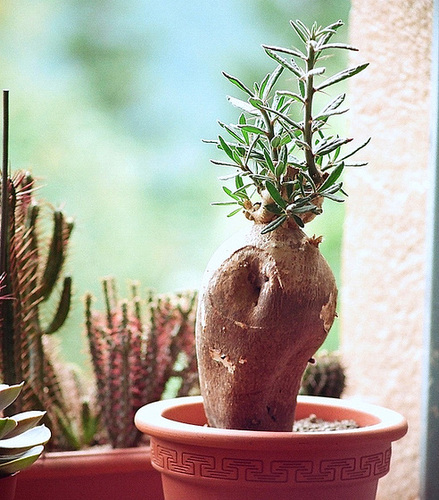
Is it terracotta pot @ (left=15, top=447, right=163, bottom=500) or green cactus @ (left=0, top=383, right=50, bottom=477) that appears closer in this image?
green cactus @ (left=0, top=383, right=50, bottom=477)

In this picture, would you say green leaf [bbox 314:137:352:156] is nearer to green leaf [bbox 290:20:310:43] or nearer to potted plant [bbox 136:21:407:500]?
potted plant [bbox 136:21:407:500]

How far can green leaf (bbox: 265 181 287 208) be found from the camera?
0.92 meters

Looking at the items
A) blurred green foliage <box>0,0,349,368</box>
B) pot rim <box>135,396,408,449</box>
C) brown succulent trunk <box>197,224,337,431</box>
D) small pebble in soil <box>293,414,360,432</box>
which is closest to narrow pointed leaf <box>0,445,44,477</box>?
pot rim <box>135,396,408,449</box>

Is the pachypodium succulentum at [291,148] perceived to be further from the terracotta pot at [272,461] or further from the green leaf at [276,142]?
the terracotta pot at [272,461]

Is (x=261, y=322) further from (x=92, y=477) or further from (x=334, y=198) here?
(x=92, y=477)

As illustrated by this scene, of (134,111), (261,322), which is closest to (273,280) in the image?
(261,322)

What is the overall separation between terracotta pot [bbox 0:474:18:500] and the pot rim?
174mm

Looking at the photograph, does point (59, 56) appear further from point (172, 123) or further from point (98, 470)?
point (98, 470)

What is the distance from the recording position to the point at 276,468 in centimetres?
86

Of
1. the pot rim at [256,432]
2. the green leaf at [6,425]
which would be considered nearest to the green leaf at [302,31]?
the pot rim at [256,432]

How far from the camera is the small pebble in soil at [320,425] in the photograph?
1.04m

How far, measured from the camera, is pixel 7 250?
3.52ft

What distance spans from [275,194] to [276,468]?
345 millimetres

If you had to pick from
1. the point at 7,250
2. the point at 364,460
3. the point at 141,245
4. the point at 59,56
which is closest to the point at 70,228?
the point at 7,250
